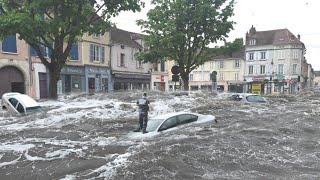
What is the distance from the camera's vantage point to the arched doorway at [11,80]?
34.7 metres

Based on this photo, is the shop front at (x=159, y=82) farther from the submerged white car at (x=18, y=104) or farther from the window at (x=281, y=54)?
the submerged white car at (x=18, y=104)

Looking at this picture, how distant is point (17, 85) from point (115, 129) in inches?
778

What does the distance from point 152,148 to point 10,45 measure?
2459 centimetres

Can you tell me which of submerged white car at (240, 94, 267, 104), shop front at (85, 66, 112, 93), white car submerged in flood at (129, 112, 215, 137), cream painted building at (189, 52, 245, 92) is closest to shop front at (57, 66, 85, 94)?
shop front at (85, 66, 112, 93)

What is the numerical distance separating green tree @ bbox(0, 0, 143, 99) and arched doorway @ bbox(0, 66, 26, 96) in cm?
871

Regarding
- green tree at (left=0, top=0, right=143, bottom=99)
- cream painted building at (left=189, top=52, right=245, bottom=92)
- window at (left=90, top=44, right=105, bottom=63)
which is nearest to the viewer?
green tree at (left=0, top=0, right=143, bottom=99)

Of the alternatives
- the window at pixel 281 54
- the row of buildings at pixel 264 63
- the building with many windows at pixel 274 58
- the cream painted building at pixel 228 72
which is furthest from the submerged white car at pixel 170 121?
the cream painted building at pixel 228 72

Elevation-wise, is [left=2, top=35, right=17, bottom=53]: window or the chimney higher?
the chimney

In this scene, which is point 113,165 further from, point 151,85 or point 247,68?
point 247,68

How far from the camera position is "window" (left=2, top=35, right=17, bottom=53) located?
3453cm

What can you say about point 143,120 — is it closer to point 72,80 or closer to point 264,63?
point 72,80

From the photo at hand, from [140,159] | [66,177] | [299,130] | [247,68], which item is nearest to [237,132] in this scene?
[299,130]

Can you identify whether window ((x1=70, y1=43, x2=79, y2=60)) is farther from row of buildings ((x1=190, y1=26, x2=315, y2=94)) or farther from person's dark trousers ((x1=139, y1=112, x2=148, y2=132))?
row of buildings ((x1=190, y1=26, x2=315, y2=94))

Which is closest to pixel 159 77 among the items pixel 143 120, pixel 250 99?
pixel 250 99
